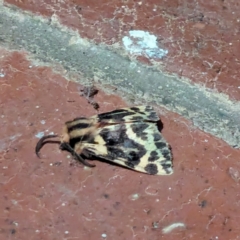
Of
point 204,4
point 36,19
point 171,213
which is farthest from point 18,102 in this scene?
point 204,4

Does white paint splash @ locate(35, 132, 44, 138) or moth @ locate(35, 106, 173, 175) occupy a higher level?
moth @ locate(35, 106, 173, 175)

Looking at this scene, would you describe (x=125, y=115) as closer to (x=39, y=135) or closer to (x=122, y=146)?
(x=122, y=146)

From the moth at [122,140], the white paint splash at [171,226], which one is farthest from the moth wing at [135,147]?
the white paint splash at [171,226]

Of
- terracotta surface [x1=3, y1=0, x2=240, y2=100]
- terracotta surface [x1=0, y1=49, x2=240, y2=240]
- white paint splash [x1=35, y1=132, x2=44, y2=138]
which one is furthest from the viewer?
terracotta surface [x1=3, y1=0, x2=240, y2=100]

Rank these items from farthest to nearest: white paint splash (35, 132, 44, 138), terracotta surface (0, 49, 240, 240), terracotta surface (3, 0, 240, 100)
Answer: terracotta surface (3, 0, 240, 100) → white paint splash (35, 132, 44, 138) → terracotta surface (0, 49, 240, 240)

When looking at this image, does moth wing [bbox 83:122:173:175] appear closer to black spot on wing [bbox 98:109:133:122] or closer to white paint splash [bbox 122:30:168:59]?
black spot on wing [bbox 98:109:133:122]

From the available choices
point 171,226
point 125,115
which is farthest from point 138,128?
point 171,226

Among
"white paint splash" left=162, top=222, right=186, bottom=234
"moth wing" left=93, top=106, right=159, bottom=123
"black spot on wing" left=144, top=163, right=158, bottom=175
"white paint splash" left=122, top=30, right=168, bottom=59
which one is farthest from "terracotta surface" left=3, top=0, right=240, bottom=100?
"white paint splash" left=162, top=222, right=186, bottom=234

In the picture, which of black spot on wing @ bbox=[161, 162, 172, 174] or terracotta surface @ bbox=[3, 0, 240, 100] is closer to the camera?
black spot on wing @ bbox=[161, 162, 172, 174]
